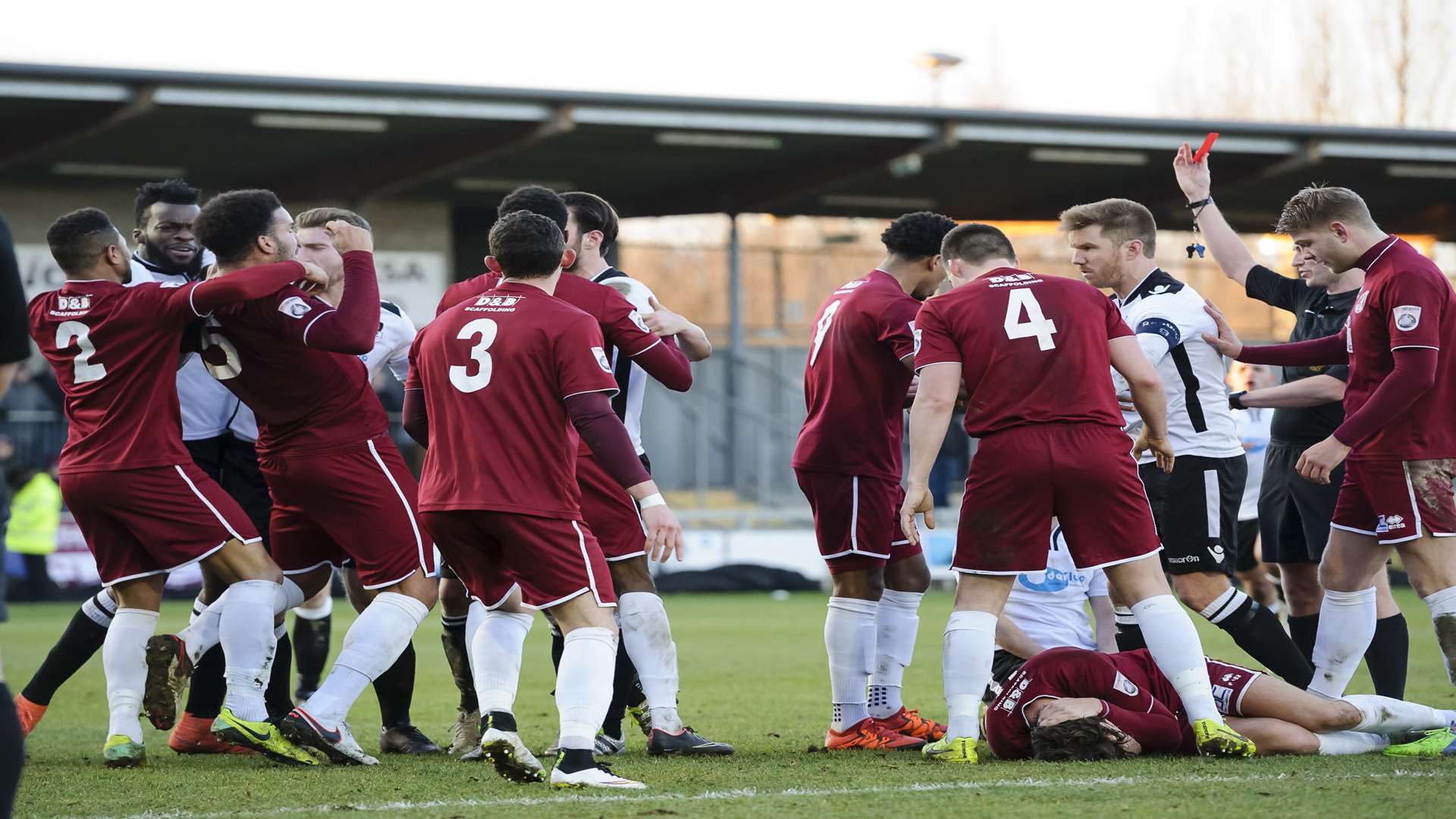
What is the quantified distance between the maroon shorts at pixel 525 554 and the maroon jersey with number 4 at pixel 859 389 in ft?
4.83

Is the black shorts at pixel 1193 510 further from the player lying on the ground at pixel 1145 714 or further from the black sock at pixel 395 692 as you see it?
the black sock at pixel 395 692

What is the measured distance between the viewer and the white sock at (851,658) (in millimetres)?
6426

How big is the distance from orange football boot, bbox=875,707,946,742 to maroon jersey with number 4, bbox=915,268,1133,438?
1414 millimetres

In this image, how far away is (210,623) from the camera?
649cm

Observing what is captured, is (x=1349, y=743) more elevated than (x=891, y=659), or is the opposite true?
(x=891, y=659)

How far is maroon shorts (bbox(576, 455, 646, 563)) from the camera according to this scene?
6207mm

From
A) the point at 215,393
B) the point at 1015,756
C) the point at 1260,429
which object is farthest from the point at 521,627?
the point at 1260,429

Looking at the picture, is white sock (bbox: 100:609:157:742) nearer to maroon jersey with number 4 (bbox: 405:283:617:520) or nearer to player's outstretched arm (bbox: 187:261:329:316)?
player's outstretched arm (bbox: 187:261:329:316)

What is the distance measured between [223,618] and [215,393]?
1397 mm

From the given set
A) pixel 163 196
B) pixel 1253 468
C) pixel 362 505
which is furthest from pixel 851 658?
pixel 1253 468

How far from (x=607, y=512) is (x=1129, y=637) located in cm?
237

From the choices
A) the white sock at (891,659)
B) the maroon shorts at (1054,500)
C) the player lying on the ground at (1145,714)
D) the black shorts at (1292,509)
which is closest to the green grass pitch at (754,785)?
the player lying on the ground at (1145,714)

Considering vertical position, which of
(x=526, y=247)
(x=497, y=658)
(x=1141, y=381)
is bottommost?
(x=497, y=658)

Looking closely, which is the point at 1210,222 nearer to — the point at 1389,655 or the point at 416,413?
the point at 1389,655
